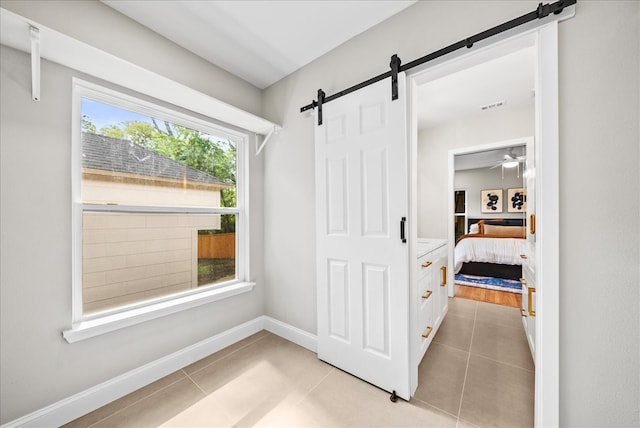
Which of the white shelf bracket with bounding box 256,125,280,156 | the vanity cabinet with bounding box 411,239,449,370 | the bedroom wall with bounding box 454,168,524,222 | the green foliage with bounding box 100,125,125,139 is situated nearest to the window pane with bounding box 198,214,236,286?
the white shelf bracket with bounding box 256,125,280,156

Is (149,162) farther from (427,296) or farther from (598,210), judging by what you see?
(598,210)

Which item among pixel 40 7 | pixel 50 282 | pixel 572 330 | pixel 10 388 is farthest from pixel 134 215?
pixel 572 330

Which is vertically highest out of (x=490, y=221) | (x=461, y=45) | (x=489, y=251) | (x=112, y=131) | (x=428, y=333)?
(x=461, y=45)

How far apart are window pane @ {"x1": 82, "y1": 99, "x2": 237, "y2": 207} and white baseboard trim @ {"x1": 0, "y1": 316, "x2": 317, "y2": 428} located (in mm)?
1212

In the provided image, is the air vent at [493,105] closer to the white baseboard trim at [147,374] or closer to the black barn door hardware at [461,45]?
the black barn door hardware at [461,45]

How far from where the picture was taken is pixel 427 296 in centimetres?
207

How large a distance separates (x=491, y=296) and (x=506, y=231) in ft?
10.7

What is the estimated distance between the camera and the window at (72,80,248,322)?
162 cm

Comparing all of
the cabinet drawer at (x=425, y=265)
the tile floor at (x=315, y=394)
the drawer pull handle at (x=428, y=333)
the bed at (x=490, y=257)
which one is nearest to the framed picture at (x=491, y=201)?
the bed at (x=490, y=257)

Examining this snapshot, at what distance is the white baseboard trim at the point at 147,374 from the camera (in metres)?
1.38

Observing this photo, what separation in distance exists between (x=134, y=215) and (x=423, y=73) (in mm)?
2313

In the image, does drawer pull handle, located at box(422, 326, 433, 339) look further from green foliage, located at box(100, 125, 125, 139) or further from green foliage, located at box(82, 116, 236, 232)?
green foliage, located at box(100, 125, 125, 139)

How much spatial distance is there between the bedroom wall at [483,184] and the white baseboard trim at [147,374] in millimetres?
6814

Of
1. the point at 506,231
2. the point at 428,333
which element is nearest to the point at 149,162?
the point at 428,333
